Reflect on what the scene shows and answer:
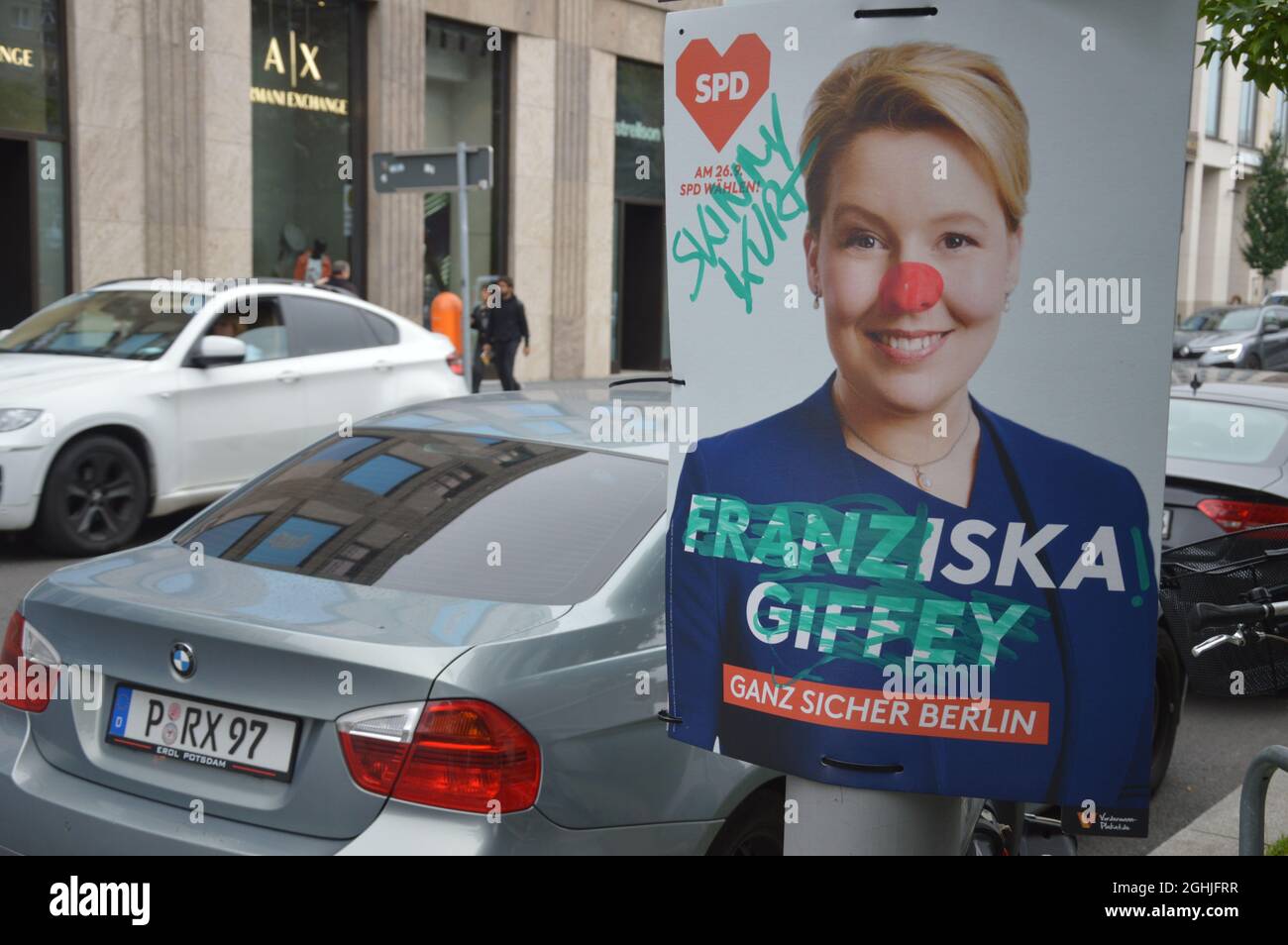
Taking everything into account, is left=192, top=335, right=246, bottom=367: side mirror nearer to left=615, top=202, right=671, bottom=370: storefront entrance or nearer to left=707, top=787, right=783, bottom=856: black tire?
left=707, top=787, right=783, bottom=856: black tire

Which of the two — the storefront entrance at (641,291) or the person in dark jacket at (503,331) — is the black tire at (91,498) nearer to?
the person in dark jacket at (503,331)

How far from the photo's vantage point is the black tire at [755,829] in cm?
344

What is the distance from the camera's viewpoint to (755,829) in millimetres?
3529

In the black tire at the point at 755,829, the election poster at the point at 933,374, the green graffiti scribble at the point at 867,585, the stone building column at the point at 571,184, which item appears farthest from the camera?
the stone building column at the point at 571,184

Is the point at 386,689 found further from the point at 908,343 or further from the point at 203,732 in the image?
the point at 908,343

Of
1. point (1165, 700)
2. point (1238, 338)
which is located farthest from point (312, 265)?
point (1238, 338)

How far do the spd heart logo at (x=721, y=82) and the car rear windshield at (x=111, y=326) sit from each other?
776cm

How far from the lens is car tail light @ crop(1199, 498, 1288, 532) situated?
22.2ft

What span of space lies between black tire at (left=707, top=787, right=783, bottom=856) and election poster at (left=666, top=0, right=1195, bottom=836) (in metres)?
0.99

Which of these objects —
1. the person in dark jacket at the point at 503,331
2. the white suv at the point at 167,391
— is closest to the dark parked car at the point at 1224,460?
the white suv at the point at 167,391

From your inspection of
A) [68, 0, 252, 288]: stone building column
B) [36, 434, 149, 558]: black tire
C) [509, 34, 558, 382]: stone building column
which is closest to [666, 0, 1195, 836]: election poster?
[36, 434, 149, 558]: black tire

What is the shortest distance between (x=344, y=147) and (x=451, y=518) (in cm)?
1788
